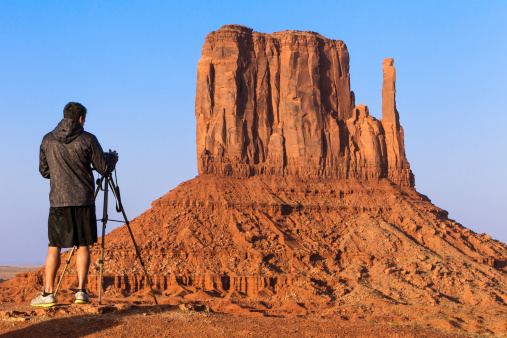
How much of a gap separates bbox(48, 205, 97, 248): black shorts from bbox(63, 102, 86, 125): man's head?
53.0 inches

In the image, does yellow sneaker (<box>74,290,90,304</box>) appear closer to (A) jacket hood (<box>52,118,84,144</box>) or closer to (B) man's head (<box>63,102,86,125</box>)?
(A) jacket hood (<box>52,118,84,144</box>)

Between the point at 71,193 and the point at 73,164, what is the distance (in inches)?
16.9

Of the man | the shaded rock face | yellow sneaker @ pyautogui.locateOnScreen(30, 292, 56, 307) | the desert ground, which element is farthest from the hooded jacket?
the shaded rock face

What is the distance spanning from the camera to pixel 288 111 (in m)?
81.9

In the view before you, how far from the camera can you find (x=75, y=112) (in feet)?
40.2

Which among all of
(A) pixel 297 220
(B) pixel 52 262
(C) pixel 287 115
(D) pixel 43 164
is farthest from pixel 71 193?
(C) pixel 287 115

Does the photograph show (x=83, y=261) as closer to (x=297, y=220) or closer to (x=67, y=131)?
(x=67, y=131)

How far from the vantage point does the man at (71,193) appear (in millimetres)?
11898

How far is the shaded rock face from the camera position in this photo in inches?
3125

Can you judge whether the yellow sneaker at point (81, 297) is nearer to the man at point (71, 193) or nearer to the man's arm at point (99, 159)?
the man at point (71, 193)

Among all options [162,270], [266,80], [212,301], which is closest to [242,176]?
[266,80]

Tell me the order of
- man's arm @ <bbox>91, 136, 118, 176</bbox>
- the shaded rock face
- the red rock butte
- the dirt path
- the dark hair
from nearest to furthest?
the dirt path < man's arm @ <bbox>91, 136, 118, 176</bbox> < the dark hair < the red rock butte < the shaded rock face

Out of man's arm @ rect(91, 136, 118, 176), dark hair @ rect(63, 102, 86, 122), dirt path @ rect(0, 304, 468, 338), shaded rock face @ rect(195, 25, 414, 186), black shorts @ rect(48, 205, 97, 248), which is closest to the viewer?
dirt path @ rect(0, 304, 468, 338)

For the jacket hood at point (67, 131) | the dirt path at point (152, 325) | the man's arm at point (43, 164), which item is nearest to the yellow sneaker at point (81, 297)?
the dirt path at point (152, 325)
